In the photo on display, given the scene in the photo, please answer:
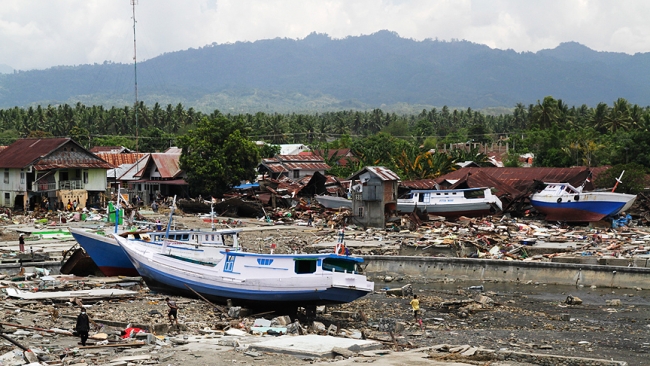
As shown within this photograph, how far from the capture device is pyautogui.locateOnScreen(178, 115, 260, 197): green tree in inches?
2393

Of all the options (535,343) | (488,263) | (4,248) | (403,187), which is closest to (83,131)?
(403,187)

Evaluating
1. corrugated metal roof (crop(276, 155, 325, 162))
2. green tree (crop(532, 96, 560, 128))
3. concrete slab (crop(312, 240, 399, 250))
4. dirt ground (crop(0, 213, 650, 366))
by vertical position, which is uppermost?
green tree (crop(532, 96, 560, 128))

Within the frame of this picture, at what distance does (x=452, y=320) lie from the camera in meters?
26.4

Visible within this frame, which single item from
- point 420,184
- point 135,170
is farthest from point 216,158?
point 420,184

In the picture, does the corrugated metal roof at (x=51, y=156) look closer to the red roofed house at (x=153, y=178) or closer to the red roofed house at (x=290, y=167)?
the red roofed house at (x=153, y=178)

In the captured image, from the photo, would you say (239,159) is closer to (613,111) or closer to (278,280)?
(278,280)

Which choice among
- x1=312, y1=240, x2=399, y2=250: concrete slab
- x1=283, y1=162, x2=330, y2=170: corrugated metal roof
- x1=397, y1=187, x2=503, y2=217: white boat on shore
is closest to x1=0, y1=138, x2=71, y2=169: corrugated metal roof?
x1=283, y1=162, x2=330, y2=170: corrugated metal roof

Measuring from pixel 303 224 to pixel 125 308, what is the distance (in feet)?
92.8

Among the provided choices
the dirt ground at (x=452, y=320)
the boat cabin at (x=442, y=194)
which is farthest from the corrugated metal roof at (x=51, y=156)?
the dirt ground at (x=452, y=320)

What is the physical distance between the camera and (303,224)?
52250 millimetres

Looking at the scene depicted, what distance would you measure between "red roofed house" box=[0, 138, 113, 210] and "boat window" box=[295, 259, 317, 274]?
36.1 metres

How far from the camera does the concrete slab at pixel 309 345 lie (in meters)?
18.0

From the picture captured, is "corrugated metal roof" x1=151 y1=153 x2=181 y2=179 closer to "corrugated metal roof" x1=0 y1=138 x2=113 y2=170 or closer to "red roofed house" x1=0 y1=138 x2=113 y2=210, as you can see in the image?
"red roofed house" x1=0 y1=138 x2=113 y2=210

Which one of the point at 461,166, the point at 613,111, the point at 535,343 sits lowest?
the point at 535,343
